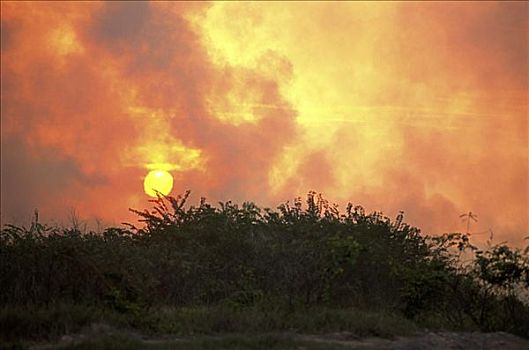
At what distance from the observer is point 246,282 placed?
57.6 feet

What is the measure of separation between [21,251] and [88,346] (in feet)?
18.4

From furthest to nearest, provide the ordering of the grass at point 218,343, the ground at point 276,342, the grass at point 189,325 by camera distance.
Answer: the grass at point 189,325
the ground at point 276,342
the grass at point 218,343

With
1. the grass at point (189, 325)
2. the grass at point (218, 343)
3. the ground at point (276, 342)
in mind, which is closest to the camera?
the grass at point (218, 343)

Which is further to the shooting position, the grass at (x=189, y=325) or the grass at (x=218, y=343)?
the grass at (x=189, y=325)

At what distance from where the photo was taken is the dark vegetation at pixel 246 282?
14.2 metres

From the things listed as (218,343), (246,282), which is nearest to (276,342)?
(218,343)

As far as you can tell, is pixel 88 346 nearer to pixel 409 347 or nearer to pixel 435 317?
pixel 409 347

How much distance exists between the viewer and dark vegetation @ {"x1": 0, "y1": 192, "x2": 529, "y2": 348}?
14.2 meters

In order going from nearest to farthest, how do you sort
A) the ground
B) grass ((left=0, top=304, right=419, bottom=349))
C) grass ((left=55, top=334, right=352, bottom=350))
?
grass ((left=55, top=334, right=352, bottom=350)), the ground, grass ((left=0, top=304, right=419, bottom=349))

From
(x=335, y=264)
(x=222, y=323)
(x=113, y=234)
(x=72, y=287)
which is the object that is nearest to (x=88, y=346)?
(x=222, y=323)

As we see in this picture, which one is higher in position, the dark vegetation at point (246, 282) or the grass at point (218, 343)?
the dark vegetation at point (246, 282)

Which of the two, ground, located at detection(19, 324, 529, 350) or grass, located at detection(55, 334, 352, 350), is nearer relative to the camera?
grass, located at detection(55, 334, 352, 350)

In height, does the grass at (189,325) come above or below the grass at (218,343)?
above

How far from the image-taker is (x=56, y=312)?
44.9 feet
